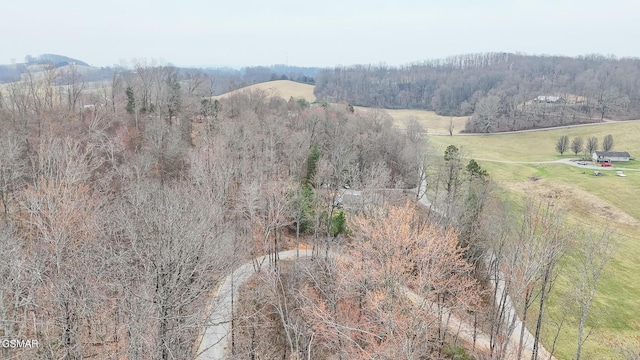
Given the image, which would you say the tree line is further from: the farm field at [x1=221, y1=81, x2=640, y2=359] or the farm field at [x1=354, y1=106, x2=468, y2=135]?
the farm field at [x1=354, y1=106, x2=468, y2=135]

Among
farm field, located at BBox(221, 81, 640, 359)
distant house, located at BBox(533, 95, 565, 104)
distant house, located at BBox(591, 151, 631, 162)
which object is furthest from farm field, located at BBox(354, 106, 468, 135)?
distant house, located at BBox(591, 151, 631, 162)

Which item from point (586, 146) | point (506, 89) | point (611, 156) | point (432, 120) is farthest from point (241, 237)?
point (506, 89)

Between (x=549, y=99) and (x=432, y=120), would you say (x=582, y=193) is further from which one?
(x=549, y=99)

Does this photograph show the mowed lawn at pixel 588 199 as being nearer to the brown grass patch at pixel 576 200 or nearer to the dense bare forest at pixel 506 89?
the brown grass patch at pixel 576 200

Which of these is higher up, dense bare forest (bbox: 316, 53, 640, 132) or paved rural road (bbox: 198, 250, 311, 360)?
dense bare forest (bbox: 316, 53, 640, 132)

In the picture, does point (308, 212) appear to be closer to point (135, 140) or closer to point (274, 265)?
point (274, 265)

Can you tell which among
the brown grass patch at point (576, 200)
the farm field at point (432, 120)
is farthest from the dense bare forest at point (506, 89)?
the brown grass patch at point (576, 200)
